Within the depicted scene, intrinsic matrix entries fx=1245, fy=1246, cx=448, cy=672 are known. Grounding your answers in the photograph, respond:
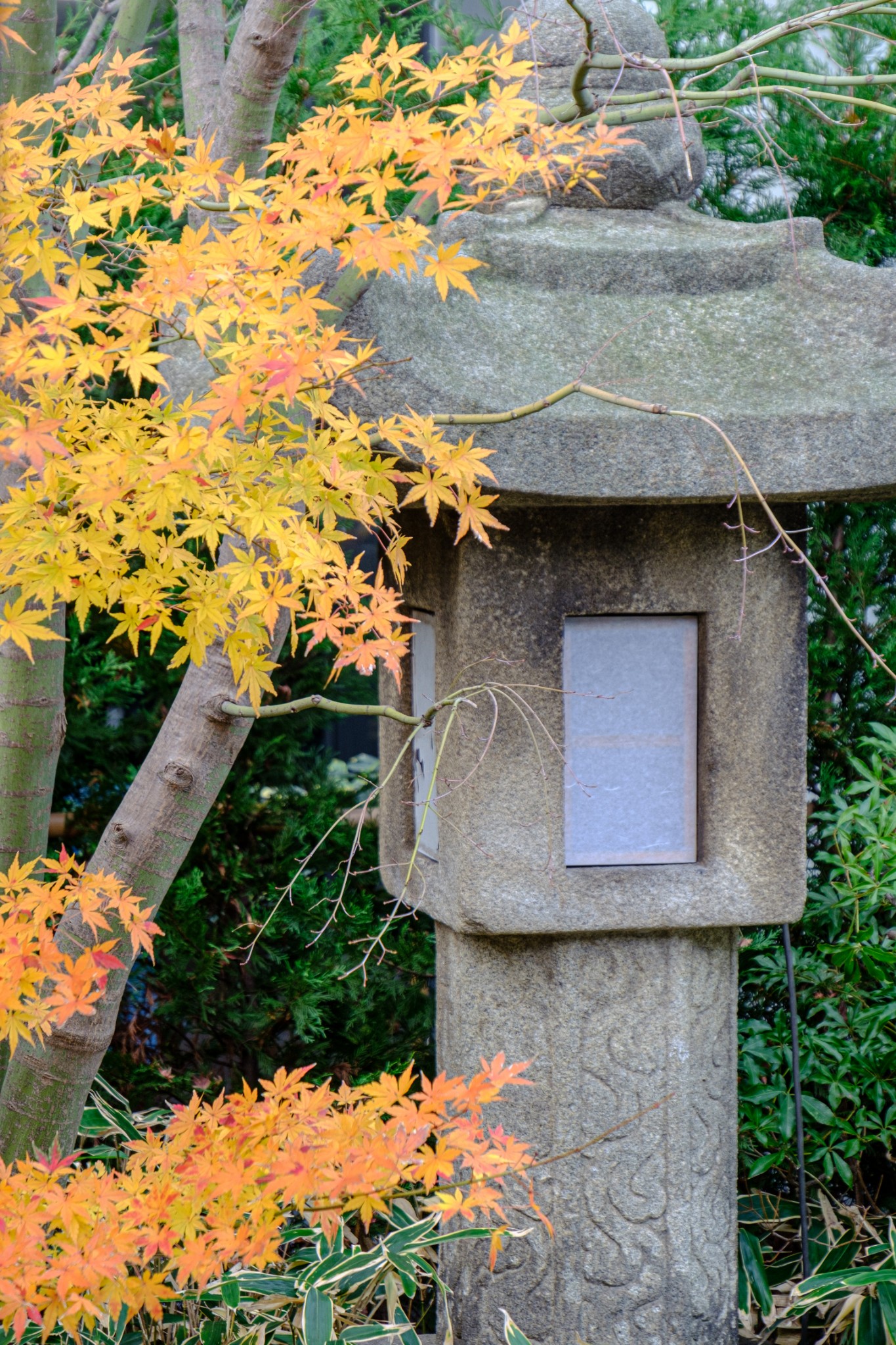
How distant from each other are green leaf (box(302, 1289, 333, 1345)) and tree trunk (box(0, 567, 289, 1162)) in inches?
22.1

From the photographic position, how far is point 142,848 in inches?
91.8

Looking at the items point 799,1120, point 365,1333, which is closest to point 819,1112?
point 799,1120

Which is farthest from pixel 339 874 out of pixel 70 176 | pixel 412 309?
pixel 70 176

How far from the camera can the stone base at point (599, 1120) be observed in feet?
8.43

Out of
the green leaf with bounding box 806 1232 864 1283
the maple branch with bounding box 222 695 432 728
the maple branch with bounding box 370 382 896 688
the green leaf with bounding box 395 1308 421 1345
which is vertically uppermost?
the maple branch with bounding box 370 382 896 688

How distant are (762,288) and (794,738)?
0.92m

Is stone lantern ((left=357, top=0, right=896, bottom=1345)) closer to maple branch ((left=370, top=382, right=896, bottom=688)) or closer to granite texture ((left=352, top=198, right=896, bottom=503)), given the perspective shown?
granite texture ((left=352, top=198, right=896, bottom=503))

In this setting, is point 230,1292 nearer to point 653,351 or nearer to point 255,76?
point 653,351

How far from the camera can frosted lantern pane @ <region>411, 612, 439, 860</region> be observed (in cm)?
271

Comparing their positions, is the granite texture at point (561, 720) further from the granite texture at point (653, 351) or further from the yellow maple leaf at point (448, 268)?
the yellow maple leaf at point (448, 268)

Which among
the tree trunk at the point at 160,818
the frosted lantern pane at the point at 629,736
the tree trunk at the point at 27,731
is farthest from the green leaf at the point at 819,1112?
the tree trunk at the point at 27,731

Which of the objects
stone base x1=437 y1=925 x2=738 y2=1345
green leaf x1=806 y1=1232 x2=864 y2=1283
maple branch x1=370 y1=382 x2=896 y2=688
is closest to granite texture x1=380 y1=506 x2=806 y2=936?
stone base x1=437 y1=925 x2=738 y2=1345

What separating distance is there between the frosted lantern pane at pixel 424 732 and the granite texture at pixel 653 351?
0.55 m

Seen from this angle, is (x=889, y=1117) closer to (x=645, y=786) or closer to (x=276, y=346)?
(x=645, y=786)
